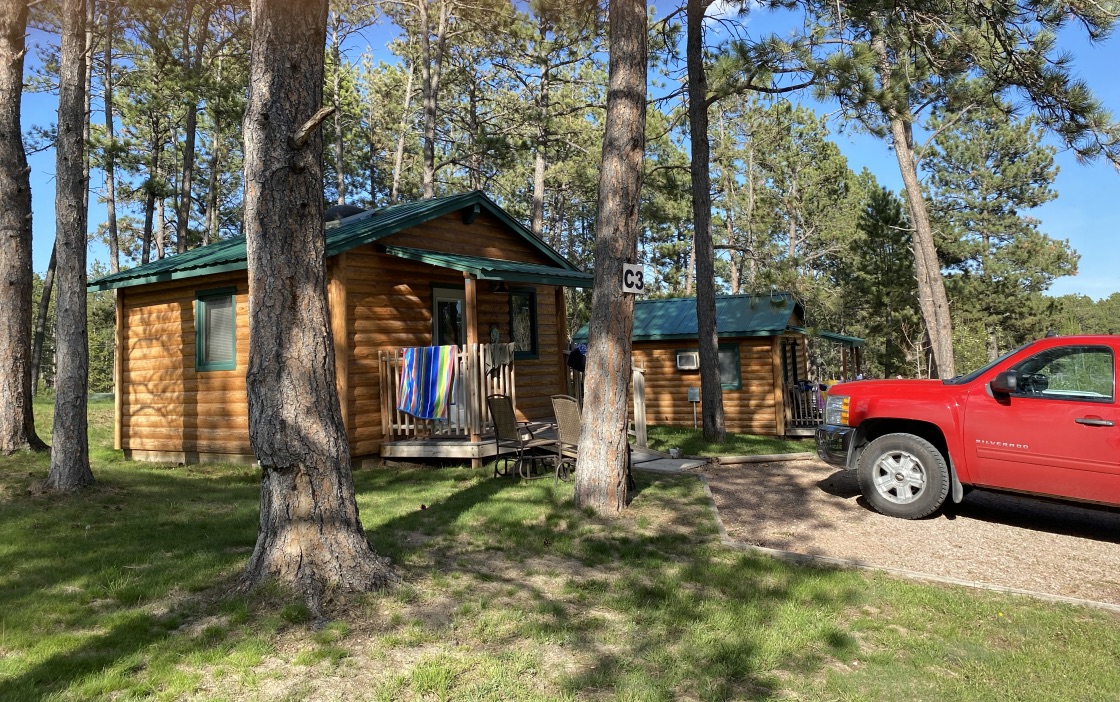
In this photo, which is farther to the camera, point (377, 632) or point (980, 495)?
point (980, 495)

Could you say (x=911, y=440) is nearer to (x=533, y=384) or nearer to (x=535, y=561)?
(x=535, y=561)

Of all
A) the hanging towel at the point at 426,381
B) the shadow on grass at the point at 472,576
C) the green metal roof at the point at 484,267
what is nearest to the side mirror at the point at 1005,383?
the shadow on grass at the point at 472,576

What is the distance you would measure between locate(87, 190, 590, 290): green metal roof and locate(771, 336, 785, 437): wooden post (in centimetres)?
745

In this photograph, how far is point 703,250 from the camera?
13242mm

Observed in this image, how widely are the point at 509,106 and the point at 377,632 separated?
79.4 ft

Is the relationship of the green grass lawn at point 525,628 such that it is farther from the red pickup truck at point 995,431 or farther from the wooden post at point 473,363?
the wooden post at point 473,363

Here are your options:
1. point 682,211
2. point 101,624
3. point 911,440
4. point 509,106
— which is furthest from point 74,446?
point 682,211

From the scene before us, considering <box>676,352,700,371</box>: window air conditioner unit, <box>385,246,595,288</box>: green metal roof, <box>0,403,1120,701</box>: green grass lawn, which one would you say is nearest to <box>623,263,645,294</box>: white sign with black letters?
<box>0,403,1120,701</box>: green grass lawn

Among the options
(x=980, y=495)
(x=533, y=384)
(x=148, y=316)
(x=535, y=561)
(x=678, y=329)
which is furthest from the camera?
(x=678, y=329)

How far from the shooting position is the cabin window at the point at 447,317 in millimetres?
11453

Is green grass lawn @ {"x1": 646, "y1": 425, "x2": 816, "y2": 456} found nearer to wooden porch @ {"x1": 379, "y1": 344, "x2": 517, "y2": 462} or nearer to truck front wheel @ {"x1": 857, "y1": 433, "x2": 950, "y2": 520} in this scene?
wooden porch @ {"x1": 379, "y1": 344, "x2": 517, "y2": 462}

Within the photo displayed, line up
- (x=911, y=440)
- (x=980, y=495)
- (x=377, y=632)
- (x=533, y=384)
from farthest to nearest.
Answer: (x=533, y=384), (x=980, y=495), (x=911, y=440), (x=377, y=632)

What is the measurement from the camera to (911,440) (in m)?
6.73

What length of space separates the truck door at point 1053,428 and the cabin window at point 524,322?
26.5 ft
